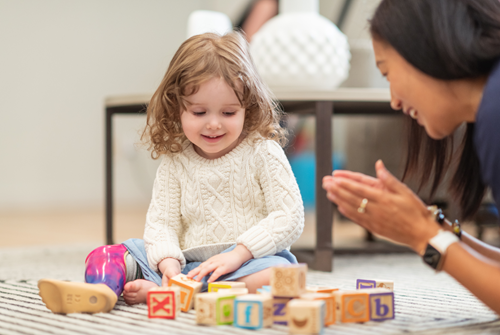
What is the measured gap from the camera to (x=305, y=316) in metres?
0.76

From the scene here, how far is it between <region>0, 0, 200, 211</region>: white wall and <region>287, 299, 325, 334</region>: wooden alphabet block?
2.83 meters

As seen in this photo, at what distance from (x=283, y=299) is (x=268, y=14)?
198 centimetres

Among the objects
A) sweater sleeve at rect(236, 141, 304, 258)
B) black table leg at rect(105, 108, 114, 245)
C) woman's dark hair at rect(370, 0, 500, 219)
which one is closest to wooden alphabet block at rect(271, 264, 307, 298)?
sweater sleeve at rect(236, 141, 304, 258)

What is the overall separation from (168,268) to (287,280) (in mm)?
306

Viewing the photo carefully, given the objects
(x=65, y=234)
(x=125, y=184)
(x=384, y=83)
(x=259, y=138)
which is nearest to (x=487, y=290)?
(x=259, y=138)

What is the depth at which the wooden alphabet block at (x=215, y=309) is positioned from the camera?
0.84m

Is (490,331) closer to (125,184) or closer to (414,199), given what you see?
(414,199)

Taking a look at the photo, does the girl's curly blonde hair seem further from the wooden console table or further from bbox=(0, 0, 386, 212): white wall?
bbox=(0, 0, 386, 212): white wall

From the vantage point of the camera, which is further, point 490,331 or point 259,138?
point 259,138

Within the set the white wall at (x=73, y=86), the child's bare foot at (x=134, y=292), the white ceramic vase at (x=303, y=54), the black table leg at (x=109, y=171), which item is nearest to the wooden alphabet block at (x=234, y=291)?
the child's bare foot at (x=134, y=292)

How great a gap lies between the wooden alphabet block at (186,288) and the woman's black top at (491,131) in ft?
1.61

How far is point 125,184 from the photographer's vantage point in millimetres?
3922

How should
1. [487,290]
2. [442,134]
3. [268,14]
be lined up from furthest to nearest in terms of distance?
[268,14]
[442,134]
[487,290]

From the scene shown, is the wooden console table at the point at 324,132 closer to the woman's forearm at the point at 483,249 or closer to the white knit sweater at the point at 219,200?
the white knit sweater at the point at 219,200
